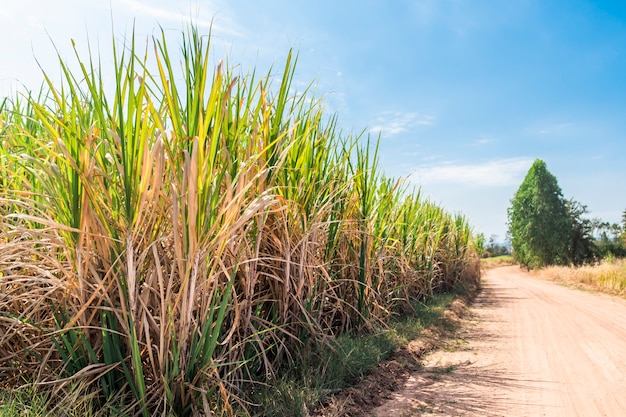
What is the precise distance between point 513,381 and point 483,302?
304 inches

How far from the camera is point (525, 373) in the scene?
4617mm

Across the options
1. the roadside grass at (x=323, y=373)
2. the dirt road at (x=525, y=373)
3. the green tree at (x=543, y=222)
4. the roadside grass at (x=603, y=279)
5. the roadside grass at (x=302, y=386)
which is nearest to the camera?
the roadside grass at (x=302, y=386)

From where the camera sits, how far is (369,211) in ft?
17.6

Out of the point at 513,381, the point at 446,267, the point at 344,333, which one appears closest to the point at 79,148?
the point at 344,333

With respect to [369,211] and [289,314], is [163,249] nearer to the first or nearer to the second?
[289,314]

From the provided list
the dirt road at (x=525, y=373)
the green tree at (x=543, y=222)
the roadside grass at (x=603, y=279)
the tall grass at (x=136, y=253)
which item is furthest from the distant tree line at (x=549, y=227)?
the tall grass at (x=136, y=253)

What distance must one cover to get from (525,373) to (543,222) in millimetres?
38784

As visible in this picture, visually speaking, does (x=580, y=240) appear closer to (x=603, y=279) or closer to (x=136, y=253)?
(x=603, y=279)

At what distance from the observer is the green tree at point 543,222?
127ft

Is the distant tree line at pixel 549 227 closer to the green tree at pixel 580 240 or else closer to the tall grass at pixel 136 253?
the green tree at pixel 580 240

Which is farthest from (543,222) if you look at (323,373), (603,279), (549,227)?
(323,373)

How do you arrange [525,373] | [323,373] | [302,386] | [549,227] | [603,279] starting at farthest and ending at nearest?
1. [549,227]
2. [603,279]
3. [525,373]
4. [323,373]
5. [302,386]

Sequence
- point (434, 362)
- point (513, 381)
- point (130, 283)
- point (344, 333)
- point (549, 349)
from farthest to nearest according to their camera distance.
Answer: point (549, 349), point (434, 362), point (344, 333), point (513, 381), point (130, 283)

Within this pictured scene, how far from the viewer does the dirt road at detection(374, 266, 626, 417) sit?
139 inches
